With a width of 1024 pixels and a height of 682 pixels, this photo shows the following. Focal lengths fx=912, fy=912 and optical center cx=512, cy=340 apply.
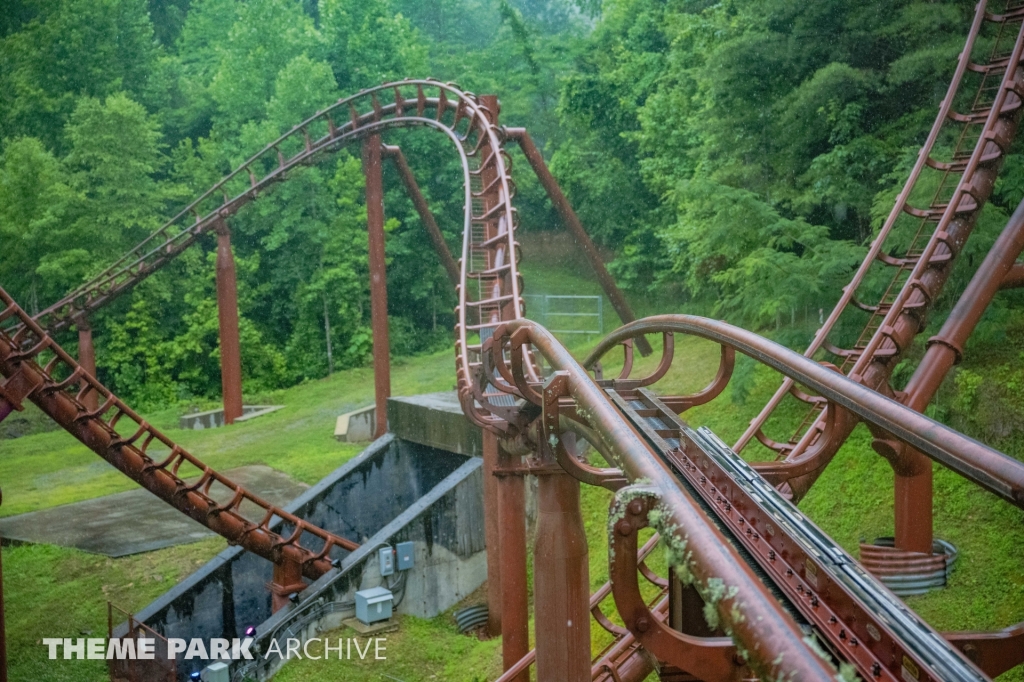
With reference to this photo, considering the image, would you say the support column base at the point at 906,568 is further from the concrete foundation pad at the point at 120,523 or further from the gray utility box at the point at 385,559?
the concrete foundation pad at the point at 120,523

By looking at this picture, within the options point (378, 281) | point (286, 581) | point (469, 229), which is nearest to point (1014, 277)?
point (469, 229)

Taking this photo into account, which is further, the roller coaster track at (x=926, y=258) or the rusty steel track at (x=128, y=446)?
the rusty steel track at (x=128, y=446)

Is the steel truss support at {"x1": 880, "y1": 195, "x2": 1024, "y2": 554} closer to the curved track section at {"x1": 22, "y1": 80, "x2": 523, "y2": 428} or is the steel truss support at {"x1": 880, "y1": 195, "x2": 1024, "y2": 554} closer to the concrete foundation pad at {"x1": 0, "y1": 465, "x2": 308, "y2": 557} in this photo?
the curved track section at {"x1": 22, "y1": 80, "x2": 523, "y2": 428}

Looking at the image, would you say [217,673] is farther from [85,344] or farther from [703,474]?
[85,344]

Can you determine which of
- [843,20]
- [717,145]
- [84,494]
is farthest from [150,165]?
[843,20]

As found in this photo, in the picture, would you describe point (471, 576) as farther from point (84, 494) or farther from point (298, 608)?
point (84, 494)

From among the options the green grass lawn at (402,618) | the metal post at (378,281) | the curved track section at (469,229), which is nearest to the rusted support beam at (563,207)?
the curved track section at (469,229)
